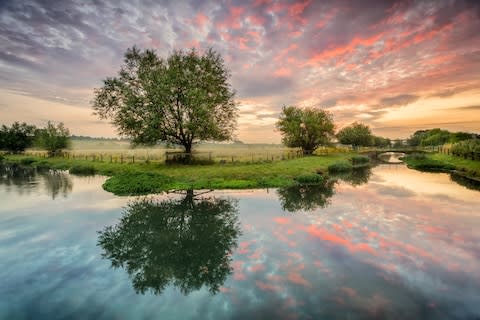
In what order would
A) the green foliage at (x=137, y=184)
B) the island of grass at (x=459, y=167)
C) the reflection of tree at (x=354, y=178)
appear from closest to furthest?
the green foliage at (x=137, y=184)
the reflection of tree at (x=354, y=178)
the island of grass at (x=459, y=167)

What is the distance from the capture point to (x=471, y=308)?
6789 mm

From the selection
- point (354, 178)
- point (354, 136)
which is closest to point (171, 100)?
point (354, 178)

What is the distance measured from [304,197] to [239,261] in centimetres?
1288

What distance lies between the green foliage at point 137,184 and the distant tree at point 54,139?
60.3 m

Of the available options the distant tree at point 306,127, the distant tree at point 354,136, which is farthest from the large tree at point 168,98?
the distant tree at point 354,136

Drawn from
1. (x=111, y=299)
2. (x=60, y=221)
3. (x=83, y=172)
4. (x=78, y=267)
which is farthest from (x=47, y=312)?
(x=83, y=172)

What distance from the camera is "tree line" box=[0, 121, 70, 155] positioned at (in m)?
70.2

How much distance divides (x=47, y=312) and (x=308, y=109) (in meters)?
74.5

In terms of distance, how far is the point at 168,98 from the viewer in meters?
37.9

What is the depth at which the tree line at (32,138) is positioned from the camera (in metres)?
70.2

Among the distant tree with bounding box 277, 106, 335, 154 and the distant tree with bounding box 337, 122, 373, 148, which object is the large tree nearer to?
the distant tree with bounding box 277, 106, 335, 154

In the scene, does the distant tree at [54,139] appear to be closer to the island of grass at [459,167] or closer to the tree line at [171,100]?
the tree line at [171,100]

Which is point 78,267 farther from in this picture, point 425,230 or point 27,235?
point 425,230

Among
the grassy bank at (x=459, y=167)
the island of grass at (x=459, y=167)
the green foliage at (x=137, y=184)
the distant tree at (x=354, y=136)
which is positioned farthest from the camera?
the distant tree at (x=354, y=136)
